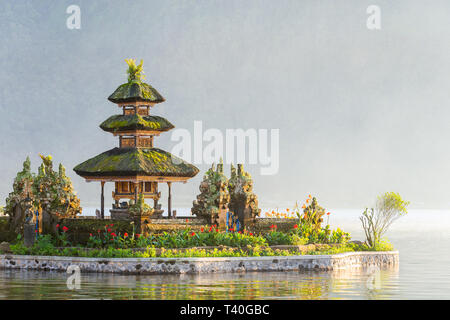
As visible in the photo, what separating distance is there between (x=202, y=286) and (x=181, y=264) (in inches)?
189

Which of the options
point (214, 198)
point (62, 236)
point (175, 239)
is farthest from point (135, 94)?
point (175, 239)

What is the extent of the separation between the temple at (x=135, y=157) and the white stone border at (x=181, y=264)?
7.21m

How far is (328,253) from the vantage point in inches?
1588

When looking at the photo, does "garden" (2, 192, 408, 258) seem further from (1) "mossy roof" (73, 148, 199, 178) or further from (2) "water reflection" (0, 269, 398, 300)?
(1) "mossy roof" (73, 148, 199, 178)

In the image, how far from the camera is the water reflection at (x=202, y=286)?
28.7 metres

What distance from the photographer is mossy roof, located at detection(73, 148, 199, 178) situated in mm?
42844

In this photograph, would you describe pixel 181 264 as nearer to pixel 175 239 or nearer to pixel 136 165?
pixel 175 239

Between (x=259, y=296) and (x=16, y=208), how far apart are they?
18165 mm

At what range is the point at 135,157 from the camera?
4350 cm

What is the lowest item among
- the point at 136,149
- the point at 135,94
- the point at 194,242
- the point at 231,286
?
the point at 231,286

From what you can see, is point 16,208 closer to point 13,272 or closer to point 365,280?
point 13,272
